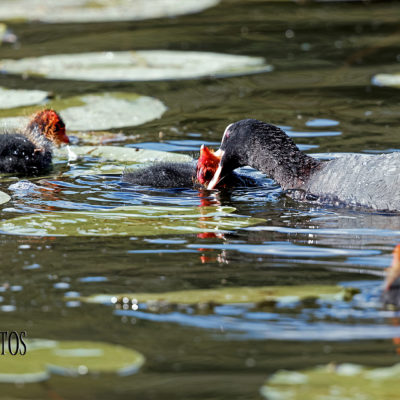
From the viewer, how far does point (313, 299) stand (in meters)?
3.71

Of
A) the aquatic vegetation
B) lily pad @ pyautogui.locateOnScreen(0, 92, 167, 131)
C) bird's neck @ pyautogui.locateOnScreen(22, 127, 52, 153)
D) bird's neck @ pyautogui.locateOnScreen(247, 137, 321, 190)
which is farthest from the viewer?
lily pad @ pyautogui.locateOnScreen(0, 92, 167, 131)

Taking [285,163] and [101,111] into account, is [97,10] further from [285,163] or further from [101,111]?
Result: [285,163]

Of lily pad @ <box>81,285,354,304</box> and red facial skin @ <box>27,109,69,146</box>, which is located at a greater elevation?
red facial skin @ <box>27,109,69,146</box>

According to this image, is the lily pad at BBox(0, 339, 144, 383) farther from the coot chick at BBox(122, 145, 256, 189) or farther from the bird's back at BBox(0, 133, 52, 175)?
the bird's back at BBox(0, 133, 52, 175)

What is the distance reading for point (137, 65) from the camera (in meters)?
10.1

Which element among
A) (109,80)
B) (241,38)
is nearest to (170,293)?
(109,80)

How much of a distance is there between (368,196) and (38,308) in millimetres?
2567

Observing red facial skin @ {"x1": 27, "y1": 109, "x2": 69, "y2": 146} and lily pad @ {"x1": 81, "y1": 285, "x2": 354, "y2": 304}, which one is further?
red facial skin @ {"x1": 27, "y1": 109, "x2": 69, "y2": 146}

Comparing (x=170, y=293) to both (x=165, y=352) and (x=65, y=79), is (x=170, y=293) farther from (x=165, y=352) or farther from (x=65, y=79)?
(x=65, y=79)

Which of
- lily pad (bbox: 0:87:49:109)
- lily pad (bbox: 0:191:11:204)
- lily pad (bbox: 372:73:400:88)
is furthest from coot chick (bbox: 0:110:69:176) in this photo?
lily pad (bbox: 372:73:400:88)

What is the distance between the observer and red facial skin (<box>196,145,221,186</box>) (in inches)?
256

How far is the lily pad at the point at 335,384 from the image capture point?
282cm

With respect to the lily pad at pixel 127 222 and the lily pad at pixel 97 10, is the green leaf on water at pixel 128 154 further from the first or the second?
the lily pad at pixel 97 10

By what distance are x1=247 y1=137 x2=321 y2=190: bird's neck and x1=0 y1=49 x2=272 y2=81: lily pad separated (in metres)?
3.07
